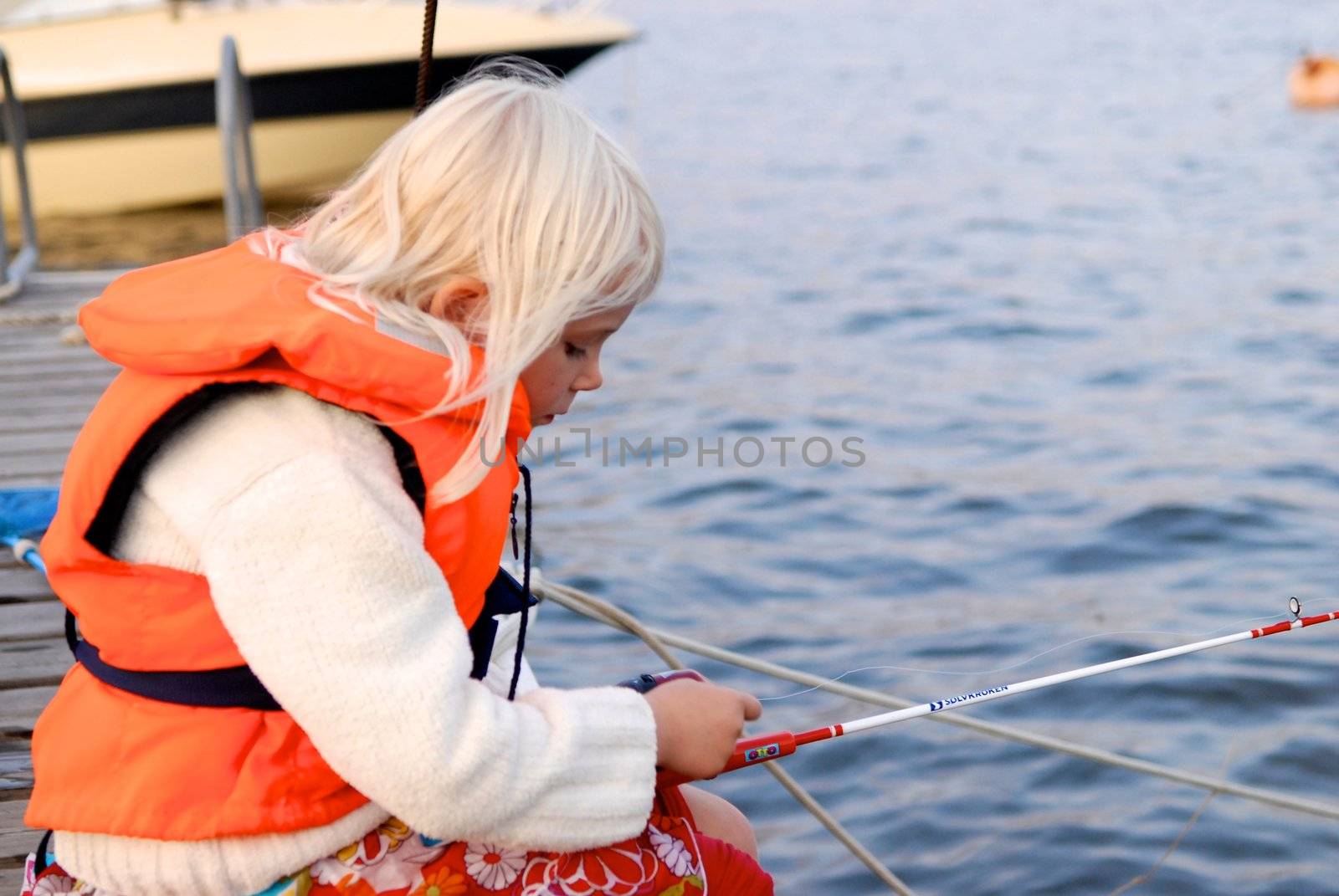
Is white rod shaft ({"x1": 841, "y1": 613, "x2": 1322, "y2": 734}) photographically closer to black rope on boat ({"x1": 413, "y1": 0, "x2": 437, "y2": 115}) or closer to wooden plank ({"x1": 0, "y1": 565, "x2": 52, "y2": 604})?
black rope on boat ({"x1": 413, "y1": 0, "x2": 437, "y2": 115})

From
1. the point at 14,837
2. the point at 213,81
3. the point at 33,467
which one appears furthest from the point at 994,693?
the point at 213,81

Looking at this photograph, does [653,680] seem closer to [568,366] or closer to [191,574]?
[568,366]

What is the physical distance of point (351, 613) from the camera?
145cm

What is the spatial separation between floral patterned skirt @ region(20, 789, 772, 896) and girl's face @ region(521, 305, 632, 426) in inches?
17.6

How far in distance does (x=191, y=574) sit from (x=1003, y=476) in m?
4.27

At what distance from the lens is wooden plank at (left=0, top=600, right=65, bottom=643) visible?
9.36ft

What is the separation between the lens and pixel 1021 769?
3.52 m

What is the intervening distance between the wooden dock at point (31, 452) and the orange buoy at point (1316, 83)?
388 inches

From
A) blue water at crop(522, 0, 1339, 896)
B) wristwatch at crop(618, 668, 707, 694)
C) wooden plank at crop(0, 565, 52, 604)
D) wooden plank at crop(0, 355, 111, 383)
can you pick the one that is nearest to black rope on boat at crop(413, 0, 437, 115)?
wristwatch at crop(618, 668, 707, 694)

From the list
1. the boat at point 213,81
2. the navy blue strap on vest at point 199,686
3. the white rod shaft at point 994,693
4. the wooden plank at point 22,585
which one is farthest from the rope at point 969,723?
the boat at point 213,81

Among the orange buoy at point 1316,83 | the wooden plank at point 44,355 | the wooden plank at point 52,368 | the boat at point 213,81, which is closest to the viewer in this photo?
the wooden plank at point 52,368

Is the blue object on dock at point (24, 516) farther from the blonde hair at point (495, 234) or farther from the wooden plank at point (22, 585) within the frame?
the blonde hair at point (495, 234)

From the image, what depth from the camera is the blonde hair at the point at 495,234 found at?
1607 millimetres

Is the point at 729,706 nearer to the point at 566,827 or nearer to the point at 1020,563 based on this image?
the point at 566,827
